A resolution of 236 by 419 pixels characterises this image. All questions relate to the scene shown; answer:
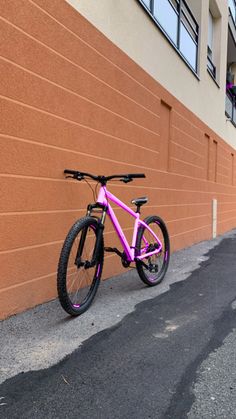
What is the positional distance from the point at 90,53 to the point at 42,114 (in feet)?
4.24

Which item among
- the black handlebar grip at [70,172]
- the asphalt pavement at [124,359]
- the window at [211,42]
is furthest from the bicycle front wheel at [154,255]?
the window at [211,42]

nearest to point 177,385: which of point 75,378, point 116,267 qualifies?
point 75,378

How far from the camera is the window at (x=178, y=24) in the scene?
25.2 feet

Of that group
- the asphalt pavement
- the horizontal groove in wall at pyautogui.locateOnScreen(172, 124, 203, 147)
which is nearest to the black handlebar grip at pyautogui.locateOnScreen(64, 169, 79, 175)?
the asphalt pavement

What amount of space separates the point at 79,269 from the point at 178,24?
6.52m

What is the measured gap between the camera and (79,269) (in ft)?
13.8

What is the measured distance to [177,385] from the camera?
2.97 metres

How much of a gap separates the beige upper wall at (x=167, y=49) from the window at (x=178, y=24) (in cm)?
22

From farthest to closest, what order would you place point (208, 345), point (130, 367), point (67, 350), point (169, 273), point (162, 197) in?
point (162, 197)
point (169, 273)
point (208, 345)
point (67, 350)
point (130, 367)

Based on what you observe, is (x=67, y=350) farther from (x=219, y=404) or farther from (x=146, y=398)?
(x=219, y=404)

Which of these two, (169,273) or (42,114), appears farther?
(169,273)

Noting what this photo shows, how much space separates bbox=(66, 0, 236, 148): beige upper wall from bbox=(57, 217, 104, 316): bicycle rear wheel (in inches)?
95.1

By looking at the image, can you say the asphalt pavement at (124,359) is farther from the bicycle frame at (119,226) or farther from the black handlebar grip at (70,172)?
the black handlebar grip at (70,172)

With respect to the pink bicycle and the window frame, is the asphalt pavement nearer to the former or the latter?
the pink bicycle
